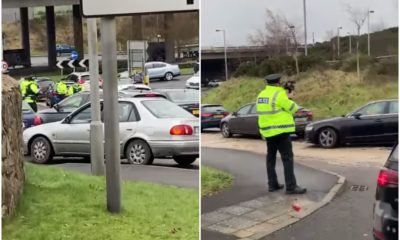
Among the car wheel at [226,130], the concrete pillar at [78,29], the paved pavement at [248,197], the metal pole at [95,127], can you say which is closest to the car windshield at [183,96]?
the car wheel at [226,130]

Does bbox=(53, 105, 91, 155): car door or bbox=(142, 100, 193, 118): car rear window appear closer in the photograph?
bbox=(142, 100, 193, 118): car rear window

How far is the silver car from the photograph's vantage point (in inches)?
119

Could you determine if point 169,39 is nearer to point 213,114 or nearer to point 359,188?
point 213,114

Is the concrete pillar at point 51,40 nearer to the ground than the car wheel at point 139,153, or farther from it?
farther from it

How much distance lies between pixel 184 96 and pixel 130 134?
0.61m

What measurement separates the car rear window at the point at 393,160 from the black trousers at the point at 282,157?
384 millimetres

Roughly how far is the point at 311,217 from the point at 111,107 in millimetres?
1332

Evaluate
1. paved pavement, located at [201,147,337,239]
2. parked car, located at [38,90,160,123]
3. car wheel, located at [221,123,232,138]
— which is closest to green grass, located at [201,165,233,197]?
paved pavement, located at [201,147,337,239]

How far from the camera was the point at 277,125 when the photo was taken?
2275 millimetres

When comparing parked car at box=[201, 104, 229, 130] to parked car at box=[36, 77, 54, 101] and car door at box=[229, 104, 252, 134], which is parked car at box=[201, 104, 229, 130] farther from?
parked car at box=[36, 77, 54, 101]

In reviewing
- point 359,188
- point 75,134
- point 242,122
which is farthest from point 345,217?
point 75,134

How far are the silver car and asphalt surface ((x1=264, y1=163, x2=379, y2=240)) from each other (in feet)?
3.05

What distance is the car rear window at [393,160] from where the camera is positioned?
2109 mm

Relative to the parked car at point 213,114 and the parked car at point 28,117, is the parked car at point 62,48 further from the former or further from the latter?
the parked car at point 213,114
